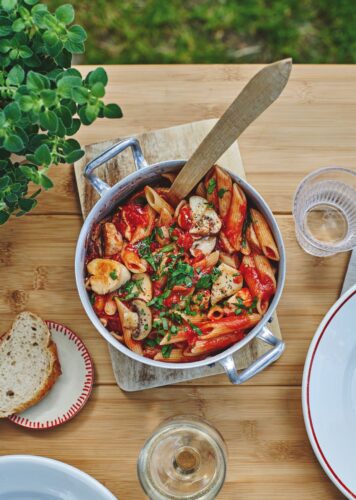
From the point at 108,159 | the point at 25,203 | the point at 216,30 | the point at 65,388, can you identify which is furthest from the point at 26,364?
the point at 216,30

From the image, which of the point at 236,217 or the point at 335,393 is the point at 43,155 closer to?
the point at 236,217

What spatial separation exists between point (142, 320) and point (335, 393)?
449 mm

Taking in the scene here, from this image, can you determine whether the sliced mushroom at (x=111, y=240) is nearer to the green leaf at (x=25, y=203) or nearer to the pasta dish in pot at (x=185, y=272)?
the pasta dish in pot at (x=185, y=272)

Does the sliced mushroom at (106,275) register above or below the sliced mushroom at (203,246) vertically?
below

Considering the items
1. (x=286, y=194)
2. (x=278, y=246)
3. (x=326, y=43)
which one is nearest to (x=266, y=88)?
(x=278, y=246)

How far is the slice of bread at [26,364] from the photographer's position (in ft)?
4.36

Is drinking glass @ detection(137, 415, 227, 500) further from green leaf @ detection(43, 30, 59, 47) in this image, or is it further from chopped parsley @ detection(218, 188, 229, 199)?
green leaf @ detection(43, 30, 59, 47)

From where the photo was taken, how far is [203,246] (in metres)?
1.26

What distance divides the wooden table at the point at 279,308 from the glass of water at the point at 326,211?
36mm

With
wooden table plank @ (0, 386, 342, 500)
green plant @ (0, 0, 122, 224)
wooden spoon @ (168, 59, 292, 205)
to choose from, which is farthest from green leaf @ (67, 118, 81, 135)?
wooden table plank @ (0, 386, 342, 500)

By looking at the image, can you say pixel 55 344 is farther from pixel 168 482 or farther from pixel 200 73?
pixel 200 73

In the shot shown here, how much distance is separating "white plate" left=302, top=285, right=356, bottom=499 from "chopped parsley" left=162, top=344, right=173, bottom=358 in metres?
0.29

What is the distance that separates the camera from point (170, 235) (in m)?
1.28

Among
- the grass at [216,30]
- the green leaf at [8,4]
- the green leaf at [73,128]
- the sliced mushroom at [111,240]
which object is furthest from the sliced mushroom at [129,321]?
the grass at [216,30]
